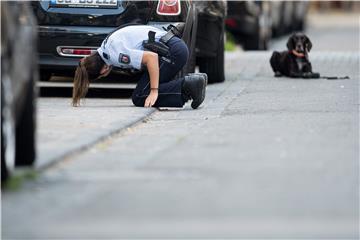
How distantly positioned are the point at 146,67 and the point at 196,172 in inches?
163

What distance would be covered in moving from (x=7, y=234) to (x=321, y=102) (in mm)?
6527

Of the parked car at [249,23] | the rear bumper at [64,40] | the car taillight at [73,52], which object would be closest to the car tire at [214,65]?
the rear bumper at [64,40]

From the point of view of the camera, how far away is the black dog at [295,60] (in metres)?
15.1

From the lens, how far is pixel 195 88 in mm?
11539

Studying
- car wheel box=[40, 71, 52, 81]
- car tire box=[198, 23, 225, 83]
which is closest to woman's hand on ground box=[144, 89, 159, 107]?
car wheel box=[40, 71, 52, 81]

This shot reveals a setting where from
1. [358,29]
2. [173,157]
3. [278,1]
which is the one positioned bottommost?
[358,29]

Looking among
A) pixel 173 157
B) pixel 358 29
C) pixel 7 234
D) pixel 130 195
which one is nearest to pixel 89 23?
pixel 173 157

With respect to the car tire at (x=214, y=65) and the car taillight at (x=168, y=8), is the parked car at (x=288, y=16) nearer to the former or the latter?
the car tire at (x=214, y=65)

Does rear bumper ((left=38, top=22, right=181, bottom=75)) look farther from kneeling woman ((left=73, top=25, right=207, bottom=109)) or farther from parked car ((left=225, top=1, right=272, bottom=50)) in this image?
parked car ((left=225, top=1, right=272, bottom=50))

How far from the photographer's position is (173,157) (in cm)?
816

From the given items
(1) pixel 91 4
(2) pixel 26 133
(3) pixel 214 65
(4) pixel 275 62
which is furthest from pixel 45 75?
(2) pixel 26 133

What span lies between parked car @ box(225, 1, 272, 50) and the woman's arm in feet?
27.4

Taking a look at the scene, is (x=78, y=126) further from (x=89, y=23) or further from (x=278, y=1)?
(x=278, y=1)

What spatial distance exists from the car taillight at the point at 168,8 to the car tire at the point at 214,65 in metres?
1.92
